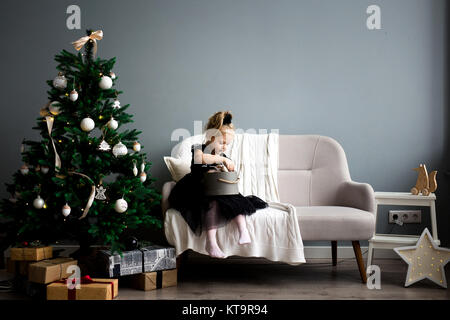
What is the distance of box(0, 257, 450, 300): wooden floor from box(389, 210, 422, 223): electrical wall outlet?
1.01 ft

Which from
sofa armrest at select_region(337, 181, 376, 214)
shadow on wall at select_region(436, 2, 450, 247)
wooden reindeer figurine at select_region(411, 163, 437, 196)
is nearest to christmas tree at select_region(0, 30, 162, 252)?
sofa armrest at select_region(337, 181, 376, 214)

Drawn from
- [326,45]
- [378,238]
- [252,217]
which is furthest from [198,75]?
[378,238]

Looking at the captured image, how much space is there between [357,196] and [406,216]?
75cm

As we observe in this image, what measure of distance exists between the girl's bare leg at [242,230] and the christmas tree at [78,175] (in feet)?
1.44

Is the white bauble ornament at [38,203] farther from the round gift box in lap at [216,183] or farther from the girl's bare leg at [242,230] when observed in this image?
the girl's bare leg at [242,230]

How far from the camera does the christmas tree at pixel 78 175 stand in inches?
84.7

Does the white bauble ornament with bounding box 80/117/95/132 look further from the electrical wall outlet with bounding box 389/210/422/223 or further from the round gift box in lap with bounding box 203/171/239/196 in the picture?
the electrical wall outlet with bounding box 389/210/422/223

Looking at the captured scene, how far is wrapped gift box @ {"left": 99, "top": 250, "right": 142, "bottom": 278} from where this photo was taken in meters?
2.11

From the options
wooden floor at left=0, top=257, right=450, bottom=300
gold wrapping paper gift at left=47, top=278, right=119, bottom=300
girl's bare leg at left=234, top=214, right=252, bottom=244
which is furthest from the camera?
girl's bare leg at left=234, top=214, right=252, bottom=244

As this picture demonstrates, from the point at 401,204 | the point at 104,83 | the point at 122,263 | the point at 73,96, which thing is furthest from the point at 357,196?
the point at 73,96

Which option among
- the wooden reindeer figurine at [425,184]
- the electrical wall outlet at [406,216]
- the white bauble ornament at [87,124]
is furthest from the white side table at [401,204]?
the white bauble ornament at [87,124]

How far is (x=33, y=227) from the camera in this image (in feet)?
6.97
